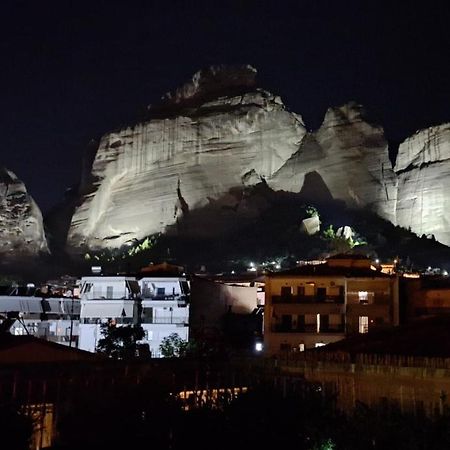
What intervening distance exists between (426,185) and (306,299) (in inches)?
1866

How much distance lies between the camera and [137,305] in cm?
4556

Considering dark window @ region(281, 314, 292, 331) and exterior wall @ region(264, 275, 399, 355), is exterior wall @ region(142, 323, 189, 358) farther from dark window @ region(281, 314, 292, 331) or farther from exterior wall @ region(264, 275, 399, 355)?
dark window @ region(281, 314, 292, 331)

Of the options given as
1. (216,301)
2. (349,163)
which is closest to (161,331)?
(216,301)

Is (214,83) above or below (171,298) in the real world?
above

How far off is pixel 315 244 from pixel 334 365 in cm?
5819

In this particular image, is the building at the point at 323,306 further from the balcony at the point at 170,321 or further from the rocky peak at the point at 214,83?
the rocky peak at the point at 214,83

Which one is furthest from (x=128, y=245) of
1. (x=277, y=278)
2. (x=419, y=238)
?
(x=277, y=278)

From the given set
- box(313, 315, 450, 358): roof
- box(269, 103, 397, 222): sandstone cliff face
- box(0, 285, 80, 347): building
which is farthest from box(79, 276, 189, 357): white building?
box(269, 103, 397, 222): sandstone cliff face

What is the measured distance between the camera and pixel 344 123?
3563 inches

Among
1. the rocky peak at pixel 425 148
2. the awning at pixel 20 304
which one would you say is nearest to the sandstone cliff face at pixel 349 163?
the rocky peak at pixel 425 148

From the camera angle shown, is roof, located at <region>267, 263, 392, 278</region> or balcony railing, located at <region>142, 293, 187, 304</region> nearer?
roof, located at <region>267, 263, 392, 278</region>

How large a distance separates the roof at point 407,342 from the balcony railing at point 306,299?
1319cm

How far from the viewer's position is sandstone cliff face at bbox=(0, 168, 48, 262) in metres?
92.3

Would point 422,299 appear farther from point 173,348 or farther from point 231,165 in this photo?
point 231,165
